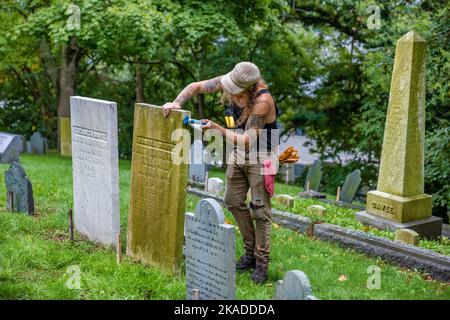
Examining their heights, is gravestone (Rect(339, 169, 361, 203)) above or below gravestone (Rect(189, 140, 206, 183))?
below

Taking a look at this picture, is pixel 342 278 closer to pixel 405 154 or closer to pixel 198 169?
pixel 405 154

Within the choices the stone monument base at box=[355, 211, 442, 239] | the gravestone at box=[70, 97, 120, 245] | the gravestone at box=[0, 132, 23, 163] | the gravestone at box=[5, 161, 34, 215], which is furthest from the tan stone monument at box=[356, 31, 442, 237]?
the gravestone at box=[0, 132, 23, 163]

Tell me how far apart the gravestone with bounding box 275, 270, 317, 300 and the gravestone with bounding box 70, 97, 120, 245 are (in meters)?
2.57

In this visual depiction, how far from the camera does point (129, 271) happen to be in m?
5.55

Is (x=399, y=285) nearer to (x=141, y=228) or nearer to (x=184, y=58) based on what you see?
(x=141, y=228)

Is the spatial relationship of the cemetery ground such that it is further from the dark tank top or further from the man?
→ the dark tank top

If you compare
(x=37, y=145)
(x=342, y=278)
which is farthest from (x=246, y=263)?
(x=37, y=145)

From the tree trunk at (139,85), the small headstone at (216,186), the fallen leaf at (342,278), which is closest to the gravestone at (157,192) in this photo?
the fallen leaf at (342,278)

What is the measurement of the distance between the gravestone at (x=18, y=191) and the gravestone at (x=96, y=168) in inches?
39.2

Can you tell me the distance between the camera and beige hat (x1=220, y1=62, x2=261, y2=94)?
511cm

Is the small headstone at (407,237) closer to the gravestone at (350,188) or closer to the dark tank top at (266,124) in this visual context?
the dark tank top at (266,124)

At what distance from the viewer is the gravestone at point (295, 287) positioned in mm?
3936

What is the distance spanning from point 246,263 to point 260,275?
0.37 meters
